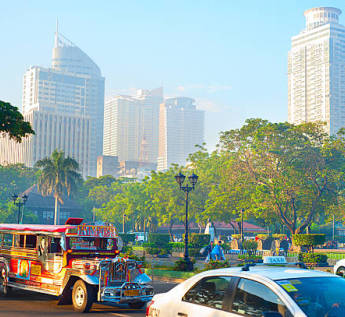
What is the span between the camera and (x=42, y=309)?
13.5m

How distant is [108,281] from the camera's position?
42.8ft

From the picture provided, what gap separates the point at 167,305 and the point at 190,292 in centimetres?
41

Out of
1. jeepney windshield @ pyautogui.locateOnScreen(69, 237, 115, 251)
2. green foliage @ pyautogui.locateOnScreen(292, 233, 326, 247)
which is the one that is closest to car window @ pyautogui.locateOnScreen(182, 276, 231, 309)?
jeepney windshield @ pyautogui.locateOnScreen(69, 237, 115, 251)

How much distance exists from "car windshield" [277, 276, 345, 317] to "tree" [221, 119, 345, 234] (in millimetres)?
41768

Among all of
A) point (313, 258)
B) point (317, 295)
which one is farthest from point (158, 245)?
point (317, 295)

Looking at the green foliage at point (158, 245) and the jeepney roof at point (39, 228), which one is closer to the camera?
the jeepney roof at point (39, 228)

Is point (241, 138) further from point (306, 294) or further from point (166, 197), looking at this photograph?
point (306, 294)

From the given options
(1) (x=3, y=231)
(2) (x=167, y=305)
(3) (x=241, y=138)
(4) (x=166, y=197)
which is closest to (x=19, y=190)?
(4) (x=166, y=197)

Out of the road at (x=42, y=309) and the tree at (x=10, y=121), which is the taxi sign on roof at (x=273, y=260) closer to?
the road at (x=42, y=309)

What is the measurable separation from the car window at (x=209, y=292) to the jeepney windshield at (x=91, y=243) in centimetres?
826

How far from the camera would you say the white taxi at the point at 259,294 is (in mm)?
5676

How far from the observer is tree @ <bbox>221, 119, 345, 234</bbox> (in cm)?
4784

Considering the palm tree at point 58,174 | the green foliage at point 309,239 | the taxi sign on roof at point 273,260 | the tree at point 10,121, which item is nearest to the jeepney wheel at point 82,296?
the taxi sign on roof at point 273,260

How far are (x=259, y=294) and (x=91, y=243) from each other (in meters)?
9.71
